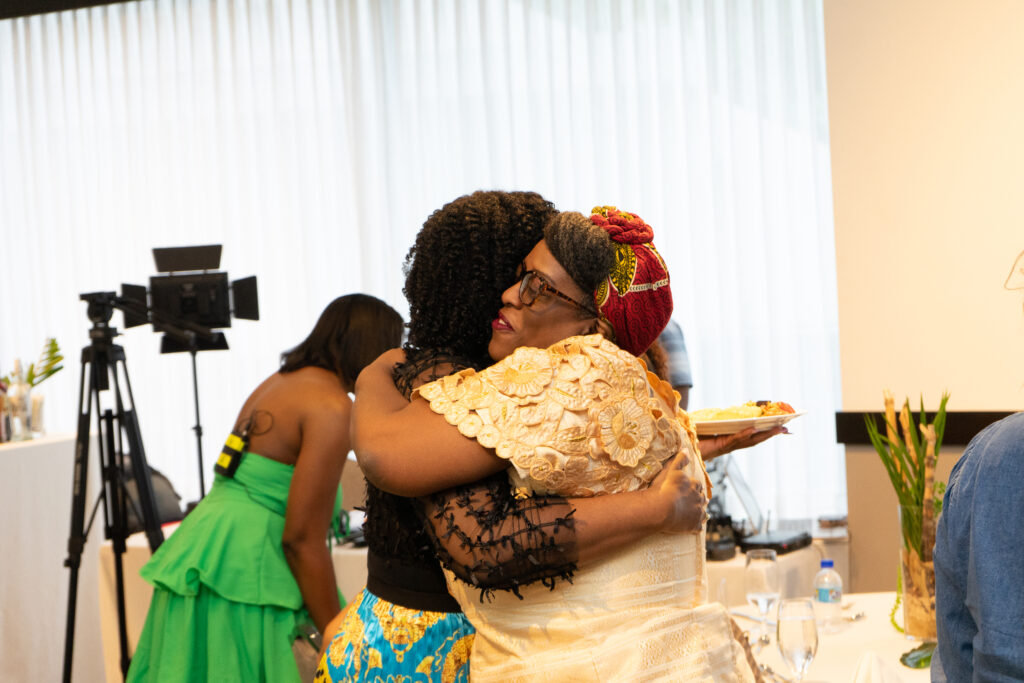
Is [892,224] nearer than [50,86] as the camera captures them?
Yes

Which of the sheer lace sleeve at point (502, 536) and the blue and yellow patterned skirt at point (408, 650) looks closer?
the sheer lace sleeve at point (502, 536)

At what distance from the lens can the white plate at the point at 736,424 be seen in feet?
4.54

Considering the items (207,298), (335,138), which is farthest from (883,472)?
(335,138)

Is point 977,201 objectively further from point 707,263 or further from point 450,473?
point 450,473

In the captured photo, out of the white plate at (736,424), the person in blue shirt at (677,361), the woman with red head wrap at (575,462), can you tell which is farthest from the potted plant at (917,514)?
the person in blue shirt at (677,361)

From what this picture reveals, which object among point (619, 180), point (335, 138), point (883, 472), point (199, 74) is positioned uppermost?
point (199, 74)

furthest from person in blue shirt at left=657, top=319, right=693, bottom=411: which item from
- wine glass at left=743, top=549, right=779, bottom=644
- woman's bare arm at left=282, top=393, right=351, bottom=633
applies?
woman's bare arm at left=282, top=393, right=351, bottom=633

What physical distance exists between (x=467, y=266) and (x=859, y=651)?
3.64 ft

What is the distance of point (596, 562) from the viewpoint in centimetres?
106

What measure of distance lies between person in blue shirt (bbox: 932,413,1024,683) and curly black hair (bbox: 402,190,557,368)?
0.61 m

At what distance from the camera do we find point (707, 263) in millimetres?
4641

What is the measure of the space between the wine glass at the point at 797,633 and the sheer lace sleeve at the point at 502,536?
537mm

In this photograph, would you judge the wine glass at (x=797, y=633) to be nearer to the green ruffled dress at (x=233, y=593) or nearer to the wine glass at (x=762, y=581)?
the wine glass at (x=762, y=581)

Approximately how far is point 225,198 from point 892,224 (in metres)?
3.65
